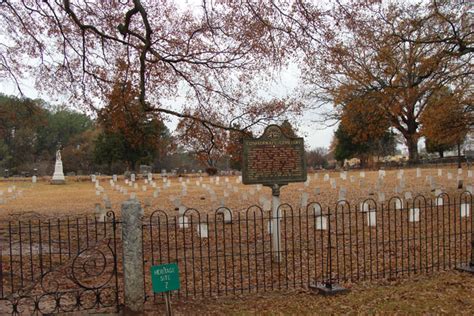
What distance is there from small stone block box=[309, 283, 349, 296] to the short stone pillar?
247cm

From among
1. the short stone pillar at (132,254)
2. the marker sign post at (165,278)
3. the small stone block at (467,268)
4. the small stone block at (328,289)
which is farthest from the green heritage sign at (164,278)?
the small stone block at (467,268)

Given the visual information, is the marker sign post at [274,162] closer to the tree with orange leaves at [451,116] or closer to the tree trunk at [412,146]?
the tree with orange leaves at [451,116]

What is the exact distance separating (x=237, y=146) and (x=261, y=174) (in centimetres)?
393

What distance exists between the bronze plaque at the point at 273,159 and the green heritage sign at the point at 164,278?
318 cm

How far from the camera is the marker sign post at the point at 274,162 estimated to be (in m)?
8.33

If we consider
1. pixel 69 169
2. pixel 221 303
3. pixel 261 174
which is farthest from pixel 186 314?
pixel 69 169

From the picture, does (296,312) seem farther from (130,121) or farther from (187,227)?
(130,121)

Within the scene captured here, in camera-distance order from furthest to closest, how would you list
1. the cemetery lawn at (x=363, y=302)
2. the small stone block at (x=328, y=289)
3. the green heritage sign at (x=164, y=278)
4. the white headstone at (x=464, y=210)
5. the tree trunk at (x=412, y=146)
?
the tree trunk at (x=412, y=146) < the white headstone at (x=464, y=210) < the small stone block at (x=328, y=289) < the cemetery lawn at (x=363, y=302) < the green heritage sign at (x=164, y=278)

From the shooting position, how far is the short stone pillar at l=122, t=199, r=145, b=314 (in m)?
5.96

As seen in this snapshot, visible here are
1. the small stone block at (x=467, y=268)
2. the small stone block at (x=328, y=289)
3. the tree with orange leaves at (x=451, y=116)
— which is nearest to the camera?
the small stone block at (x=328, y=289)

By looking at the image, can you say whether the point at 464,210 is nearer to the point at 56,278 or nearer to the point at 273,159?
the point at 273,159

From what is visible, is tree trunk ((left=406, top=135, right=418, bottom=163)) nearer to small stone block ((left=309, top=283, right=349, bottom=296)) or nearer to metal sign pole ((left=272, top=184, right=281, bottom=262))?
metal sign pole ((left=272, top=184, right=281, bottom=262))

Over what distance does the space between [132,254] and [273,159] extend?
3.44 m

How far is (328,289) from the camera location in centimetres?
661
